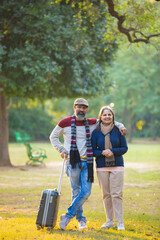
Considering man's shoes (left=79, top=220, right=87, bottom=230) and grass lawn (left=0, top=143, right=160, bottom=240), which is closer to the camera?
grass lawn (left=0, top=143, right=160, bottom=240)

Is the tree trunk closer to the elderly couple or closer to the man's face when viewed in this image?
the elderly couple

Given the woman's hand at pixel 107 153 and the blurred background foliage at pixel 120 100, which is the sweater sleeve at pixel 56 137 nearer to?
the woman's hand at pixel 107 153

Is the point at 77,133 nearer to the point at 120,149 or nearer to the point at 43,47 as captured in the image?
the point at 120,149

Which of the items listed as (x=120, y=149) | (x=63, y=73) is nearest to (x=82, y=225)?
(x=120, y=149)

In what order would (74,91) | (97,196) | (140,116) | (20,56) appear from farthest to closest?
(140,116)
(74,91)
(20,56)
(97,196)

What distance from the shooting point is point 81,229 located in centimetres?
575

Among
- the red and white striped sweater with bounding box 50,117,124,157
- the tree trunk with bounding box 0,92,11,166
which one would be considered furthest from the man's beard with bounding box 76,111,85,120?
the tree trunk with bounding box 0,92,11,166

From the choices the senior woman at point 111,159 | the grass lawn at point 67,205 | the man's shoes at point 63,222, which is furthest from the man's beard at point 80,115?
the grass lawn at point 67,205

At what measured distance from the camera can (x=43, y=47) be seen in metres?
13.4

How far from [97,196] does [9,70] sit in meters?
6.33

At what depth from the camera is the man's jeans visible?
568cm

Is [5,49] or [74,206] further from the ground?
[5,49]

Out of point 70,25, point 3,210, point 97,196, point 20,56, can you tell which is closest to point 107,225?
point 3,210

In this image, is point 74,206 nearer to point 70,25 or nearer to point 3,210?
point 3,210
